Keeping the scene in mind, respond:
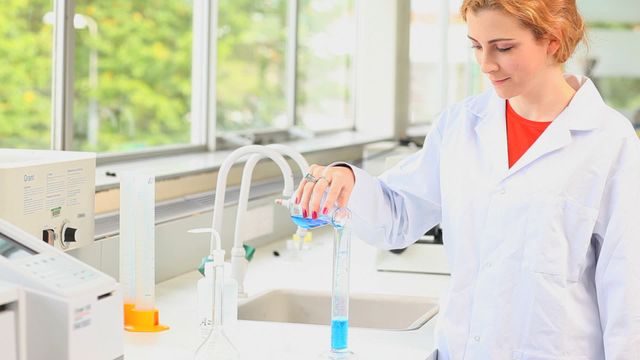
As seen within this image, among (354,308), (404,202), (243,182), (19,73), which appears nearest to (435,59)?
(19,73)

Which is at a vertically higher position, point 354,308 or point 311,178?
point 311,178

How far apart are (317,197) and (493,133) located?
41 centimetres

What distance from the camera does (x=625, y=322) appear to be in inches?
70.1

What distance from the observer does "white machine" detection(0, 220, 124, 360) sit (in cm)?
137

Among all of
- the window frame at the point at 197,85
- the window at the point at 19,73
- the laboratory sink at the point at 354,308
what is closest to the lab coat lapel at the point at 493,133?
the laboratory sink at the point at 354,308

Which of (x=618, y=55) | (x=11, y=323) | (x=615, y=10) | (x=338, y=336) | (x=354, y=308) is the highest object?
(x=615, y=10)

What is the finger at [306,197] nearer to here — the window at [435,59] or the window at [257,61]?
the window at [257,61]

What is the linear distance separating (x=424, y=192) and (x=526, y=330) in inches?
13.9

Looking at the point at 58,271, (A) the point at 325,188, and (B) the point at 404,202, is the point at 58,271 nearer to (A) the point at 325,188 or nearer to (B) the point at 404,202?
(A) the point at 325,188

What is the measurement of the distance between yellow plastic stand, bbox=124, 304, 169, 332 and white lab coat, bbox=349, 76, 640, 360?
0.50 metres

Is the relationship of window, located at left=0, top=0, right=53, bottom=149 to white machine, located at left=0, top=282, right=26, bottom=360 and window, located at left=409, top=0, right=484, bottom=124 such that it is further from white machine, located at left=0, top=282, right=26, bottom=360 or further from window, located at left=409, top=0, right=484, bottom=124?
white machine, located at left=0, top=282, right=26, bottom=360

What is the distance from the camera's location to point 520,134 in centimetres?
196

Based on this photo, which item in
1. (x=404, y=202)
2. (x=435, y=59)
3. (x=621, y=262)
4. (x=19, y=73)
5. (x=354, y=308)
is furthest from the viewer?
(x=435, y=59)

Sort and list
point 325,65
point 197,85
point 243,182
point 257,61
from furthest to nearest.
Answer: point 325,65, point 257,61, point 197,85, point 243,182
